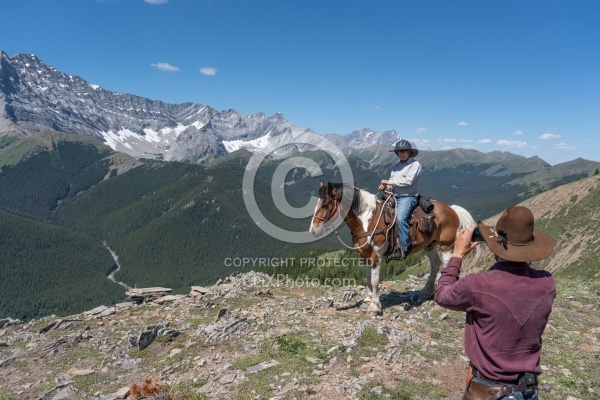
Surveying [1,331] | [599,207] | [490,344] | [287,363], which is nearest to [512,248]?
[490,344]

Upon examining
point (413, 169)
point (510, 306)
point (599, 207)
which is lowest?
point (599, 207)

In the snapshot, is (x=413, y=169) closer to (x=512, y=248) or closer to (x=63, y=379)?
(x=512, y=248)

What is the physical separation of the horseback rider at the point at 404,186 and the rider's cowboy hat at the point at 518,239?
890 cm

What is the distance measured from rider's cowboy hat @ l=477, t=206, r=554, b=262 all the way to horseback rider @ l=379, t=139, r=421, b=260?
8.90 metres

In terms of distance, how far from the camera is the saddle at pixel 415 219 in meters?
14.6

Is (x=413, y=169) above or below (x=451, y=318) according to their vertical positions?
above

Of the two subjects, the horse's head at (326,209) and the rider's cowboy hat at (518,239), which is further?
the horse's head at (326,209)

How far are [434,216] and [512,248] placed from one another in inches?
379

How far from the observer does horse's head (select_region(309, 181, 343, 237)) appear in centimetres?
1447

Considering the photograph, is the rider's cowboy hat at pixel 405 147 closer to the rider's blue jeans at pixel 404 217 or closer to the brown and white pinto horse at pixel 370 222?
the rider's blue jeans at pixel 404 217

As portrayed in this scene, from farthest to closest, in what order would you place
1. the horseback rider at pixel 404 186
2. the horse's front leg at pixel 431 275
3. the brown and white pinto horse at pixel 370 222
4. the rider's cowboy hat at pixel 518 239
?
1. the horse's front leg at pixel 431 275
2. the brown and white pinto horse at pixel 370 222
3. the horseback rider at pixel 404 186
4. the rider's cowboy hat at pixel 518 239

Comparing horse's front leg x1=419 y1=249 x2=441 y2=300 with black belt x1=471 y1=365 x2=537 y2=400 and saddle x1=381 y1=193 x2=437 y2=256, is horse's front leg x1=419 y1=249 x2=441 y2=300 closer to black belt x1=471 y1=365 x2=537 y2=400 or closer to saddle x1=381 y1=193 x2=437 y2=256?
saddle x1=381 y1=193 x2=437 y2=256

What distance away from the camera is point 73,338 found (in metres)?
16.4

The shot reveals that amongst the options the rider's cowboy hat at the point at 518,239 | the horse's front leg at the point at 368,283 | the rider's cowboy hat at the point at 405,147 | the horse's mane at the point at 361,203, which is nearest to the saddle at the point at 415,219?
the horse's mane at the point at 361,203
